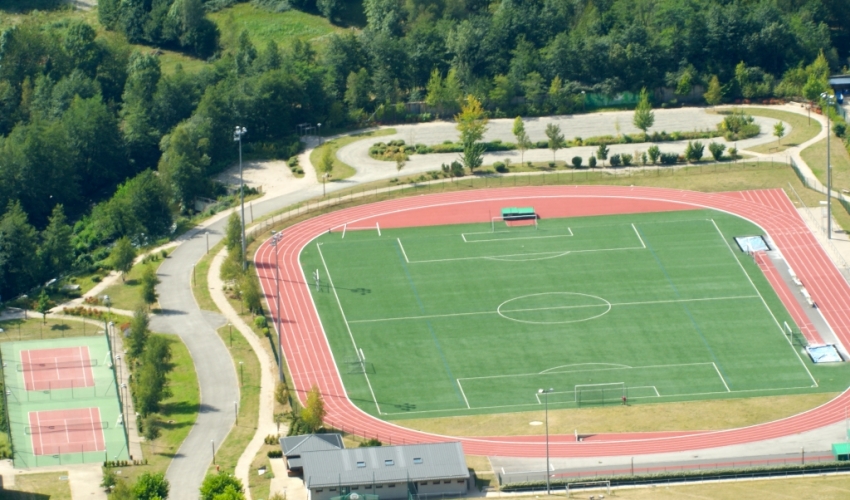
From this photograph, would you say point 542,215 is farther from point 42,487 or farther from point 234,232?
point 42,487

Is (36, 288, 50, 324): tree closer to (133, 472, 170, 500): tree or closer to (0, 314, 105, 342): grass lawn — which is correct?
(0, 314, 105, 342): grass lawn

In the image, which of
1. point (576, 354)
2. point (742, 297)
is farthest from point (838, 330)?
point (576, 354)

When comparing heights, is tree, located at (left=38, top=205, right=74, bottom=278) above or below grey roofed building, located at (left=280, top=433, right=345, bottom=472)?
above

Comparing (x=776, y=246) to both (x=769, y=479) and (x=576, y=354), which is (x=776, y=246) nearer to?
(x=576, y=354)

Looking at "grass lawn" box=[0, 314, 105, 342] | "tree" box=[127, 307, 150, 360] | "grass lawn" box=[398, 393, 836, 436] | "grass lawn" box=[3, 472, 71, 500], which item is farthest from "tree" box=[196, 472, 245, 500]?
"grass lawn" box=[0, 314, 105, 342]

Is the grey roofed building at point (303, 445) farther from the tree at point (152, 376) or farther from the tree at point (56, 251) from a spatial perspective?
the tree at point (56, 251)

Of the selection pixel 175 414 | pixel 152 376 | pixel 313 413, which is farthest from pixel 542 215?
pixel 152 376

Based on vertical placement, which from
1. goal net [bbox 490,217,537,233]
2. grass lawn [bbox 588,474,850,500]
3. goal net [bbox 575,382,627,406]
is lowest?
grass lawn [bbox 588,474,850,500]
